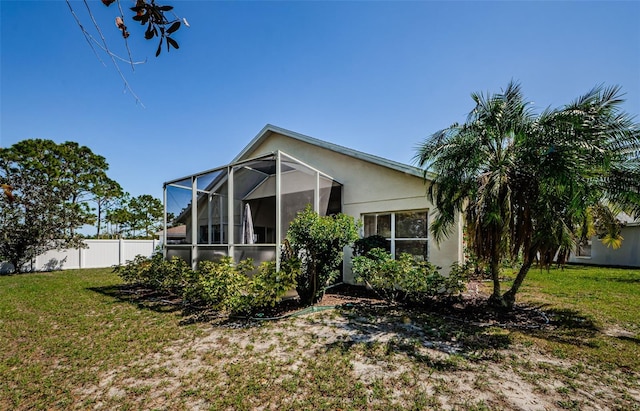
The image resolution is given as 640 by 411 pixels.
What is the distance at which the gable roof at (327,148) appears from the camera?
8680mm

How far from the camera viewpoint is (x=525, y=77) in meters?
6.58

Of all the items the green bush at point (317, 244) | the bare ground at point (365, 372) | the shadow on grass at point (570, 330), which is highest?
the green bush at point (317, 244)

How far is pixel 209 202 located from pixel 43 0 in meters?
7.21

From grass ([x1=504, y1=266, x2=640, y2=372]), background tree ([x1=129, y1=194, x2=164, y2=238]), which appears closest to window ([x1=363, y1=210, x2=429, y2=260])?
grass ([x1=504, y1=266, x2=640, y2=372])

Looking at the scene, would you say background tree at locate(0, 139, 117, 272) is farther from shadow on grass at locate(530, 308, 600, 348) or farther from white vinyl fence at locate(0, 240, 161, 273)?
shadow on grass at locate(530, 308, 600, 348)

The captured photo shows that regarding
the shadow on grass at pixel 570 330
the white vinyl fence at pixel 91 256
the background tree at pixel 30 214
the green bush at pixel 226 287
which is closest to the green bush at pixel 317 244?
the green bush at pixel 226 287

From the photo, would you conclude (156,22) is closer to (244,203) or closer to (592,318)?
(244,203)

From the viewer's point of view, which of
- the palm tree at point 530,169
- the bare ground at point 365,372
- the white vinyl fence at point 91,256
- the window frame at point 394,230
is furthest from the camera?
the white vinyl fence at point 91,256

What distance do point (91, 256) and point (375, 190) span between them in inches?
748

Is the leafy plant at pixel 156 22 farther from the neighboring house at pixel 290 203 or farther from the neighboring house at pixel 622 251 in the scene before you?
the neighboring house at pixel 622 251

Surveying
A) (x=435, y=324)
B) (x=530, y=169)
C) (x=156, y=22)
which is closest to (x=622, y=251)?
(x=530, y=169)

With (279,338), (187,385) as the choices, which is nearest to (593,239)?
(279,338)

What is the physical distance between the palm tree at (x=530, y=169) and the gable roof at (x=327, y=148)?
163 cm

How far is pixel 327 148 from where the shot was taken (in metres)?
10.9
